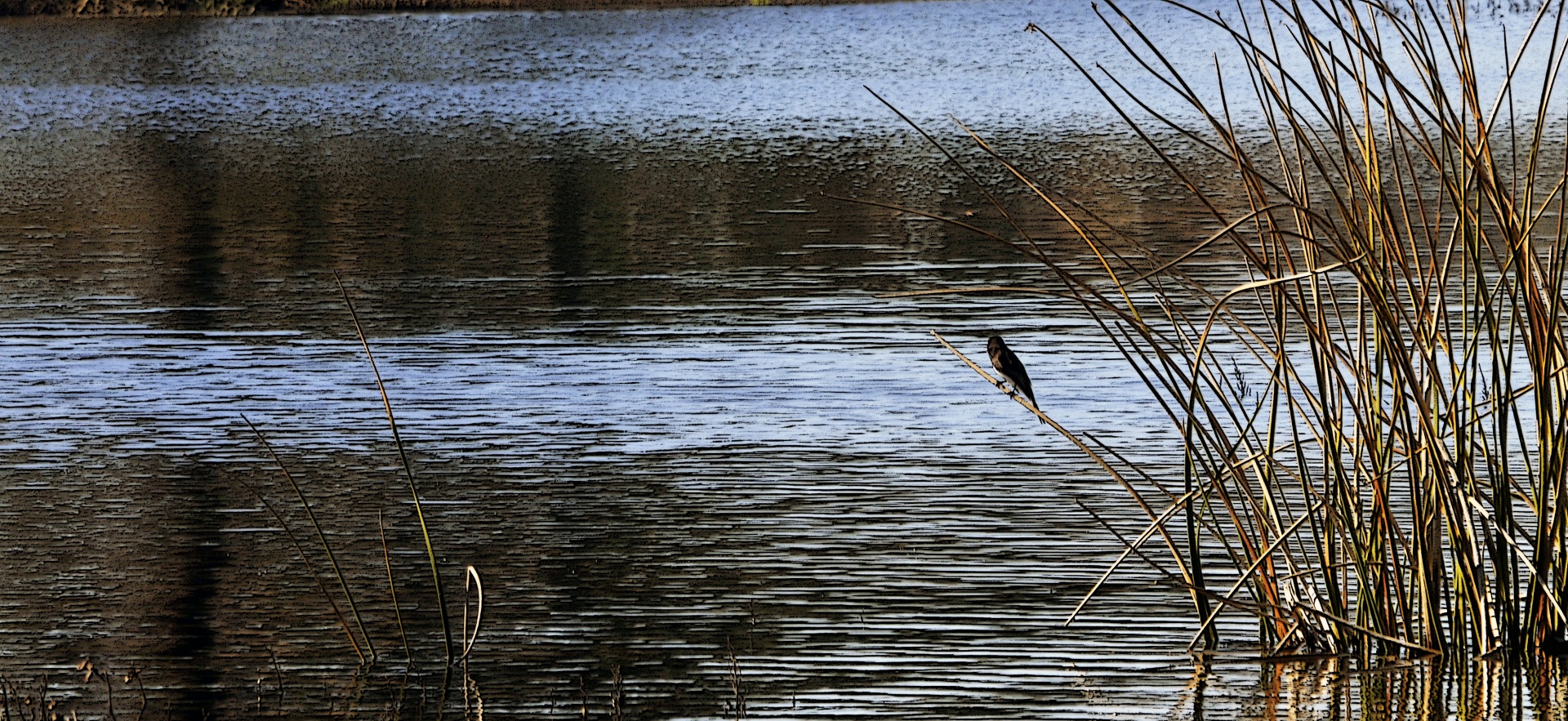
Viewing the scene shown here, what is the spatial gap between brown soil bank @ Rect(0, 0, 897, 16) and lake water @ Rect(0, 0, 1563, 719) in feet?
74.7

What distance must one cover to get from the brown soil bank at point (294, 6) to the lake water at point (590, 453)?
22.8 meters

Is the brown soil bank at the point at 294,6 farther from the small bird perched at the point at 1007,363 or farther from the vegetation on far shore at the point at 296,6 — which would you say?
the small bird perched at the point at 1007,363

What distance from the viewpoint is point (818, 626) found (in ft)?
16.1

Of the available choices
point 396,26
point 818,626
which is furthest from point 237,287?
point 396,26

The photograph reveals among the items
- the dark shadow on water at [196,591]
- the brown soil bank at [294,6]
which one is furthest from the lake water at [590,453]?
the brown soil bank at [294,6]

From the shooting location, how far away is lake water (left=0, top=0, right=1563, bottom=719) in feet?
14.9

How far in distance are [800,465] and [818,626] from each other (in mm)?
1868

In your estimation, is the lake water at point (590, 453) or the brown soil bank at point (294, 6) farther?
the brown soil bank at point (294, 6)

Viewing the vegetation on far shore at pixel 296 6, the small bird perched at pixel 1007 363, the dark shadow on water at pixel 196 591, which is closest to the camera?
the dark shadow on water at pixel 196 591

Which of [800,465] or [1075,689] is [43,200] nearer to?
[800,465]

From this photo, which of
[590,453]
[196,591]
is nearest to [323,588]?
[196,591]

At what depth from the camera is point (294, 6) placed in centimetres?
4297

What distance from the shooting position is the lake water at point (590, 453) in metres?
4.53

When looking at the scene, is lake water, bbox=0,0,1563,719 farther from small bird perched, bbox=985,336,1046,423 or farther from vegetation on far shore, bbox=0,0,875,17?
vegetation on far shore, bbox=0,0,875,17
